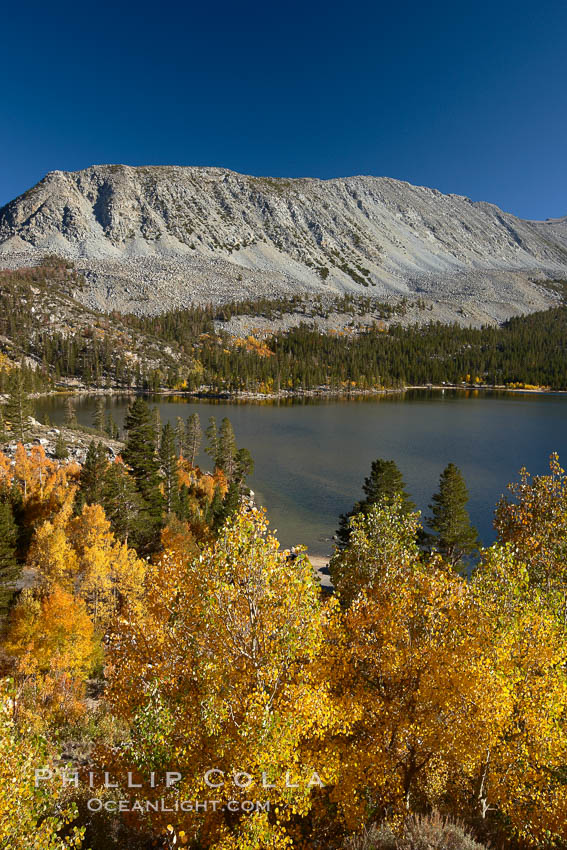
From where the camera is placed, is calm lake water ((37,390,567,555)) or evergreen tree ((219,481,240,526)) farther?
calm lake water ((37,390,567,555))

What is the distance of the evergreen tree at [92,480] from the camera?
4884 centimetres

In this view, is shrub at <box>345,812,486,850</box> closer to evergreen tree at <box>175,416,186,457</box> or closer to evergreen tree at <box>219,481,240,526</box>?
evergreen tree at <box>219,481,240,526</box>

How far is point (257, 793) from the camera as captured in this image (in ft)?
33.7

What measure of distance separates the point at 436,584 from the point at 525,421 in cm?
13895

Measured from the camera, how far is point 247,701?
1060 cm

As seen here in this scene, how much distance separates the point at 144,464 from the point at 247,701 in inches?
1956

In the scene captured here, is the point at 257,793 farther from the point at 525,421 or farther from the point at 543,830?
the point at 525,421

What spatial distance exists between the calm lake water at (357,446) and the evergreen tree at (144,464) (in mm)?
15676

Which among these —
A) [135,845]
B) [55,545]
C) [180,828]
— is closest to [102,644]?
[55,545]

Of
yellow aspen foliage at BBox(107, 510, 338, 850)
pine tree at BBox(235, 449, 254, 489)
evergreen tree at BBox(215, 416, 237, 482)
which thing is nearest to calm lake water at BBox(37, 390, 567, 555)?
pine tree at BBox(235, 449, 254, 489)

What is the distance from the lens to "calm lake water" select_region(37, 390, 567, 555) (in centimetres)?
6388

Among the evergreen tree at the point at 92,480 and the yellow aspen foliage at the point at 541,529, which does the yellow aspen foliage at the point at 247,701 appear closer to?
the yellow aspen foliage at the point at 541,529

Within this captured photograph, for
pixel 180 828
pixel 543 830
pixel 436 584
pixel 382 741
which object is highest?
pixel 436 584

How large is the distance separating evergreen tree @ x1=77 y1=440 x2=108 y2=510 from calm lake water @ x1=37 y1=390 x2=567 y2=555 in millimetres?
22519
